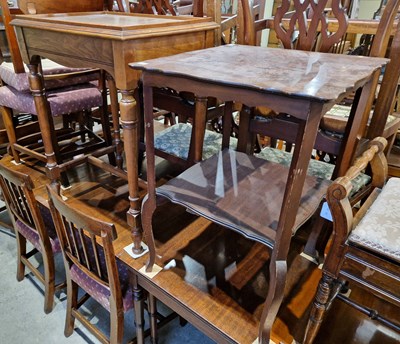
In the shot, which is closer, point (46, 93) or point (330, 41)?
point (330, 41)

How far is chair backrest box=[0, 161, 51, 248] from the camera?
125cm

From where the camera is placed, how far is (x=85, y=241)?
1.11m

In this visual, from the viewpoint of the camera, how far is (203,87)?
0.79m

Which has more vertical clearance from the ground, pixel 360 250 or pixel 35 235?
pixel 360 250

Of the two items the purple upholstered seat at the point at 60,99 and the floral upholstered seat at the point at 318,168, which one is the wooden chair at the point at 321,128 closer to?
the floral upholstered seat at the point at 318,168

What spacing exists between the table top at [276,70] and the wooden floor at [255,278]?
79cm

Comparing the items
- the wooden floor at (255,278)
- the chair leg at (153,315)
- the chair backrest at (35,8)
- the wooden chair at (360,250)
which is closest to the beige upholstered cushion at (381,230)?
the wooden chair at (360,250)

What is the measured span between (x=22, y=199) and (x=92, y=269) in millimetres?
468

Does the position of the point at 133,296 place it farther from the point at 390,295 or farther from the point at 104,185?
the point at 390,295

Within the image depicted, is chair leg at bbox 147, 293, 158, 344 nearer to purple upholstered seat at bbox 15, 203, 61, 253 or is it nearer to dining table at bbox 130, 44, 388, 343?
dining table at bbox 130, 44, 388, 343

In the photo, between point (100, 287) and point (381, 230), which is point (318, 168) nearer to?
point (381, 230)

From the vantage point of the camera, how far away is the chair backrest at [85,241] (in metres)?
0.97

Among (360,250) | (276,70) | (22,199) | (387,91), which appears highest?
(276,70)

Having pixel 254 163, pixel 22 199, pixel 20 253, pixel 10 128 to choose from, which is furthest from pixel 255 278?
pixel 10 128
